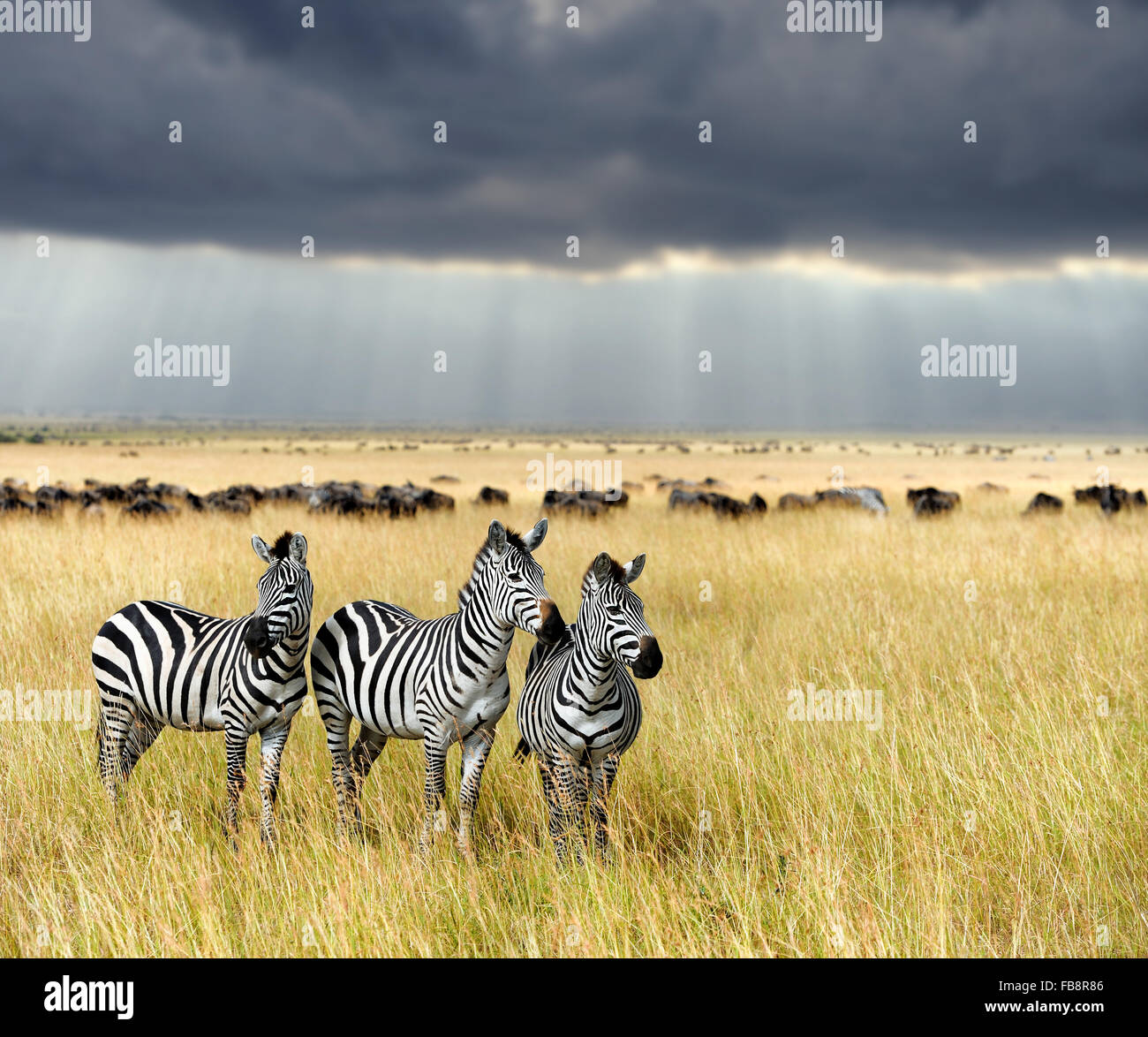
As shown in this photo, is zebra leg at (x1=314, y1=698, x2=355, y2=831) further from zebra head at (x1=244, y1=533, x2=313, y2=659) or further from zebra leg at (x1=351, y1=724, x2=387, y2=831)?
zebra head at (x1=244, y1=533, x2=313, y2=659)

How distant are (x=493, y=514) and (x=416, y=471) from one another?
36839 millimetres

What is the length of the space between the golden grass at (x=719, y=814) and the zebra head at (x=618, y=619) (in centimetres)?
117

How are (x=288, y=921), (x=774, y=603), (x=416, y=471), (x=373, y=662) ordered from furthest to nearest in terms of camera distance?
(x=416, y=471), (x=774, y=603), (x=373, y=662), (x=288, y=921)

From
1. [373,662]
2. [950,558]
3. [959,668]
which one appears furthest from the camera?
[950,558]

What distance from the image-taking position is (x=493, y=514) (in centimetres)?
2505

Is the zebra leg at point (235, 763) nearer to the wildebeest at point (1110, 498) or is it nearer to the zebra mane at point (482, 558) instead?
the zebra mane at point (482, 558)

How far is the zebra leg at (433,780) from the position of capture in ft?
14.8

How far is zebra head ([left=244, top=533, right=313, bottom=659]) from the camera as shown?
429cm

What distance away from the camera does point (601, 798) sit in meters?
4.57

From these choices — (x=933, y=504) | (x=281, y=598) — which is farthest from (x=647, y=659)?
(x=933, y=504)

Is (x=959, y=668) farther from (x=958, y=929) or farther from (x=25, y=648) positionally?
(x=25, y=648)

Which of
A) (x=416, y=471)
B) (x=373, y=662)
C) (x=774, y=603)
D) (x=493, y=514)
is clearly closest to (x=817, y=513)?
(x=493, y=514)

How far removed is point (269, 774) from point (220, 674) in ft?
1.98

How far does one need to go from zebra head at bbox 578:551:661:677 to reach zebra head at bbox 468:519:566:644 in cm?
17
